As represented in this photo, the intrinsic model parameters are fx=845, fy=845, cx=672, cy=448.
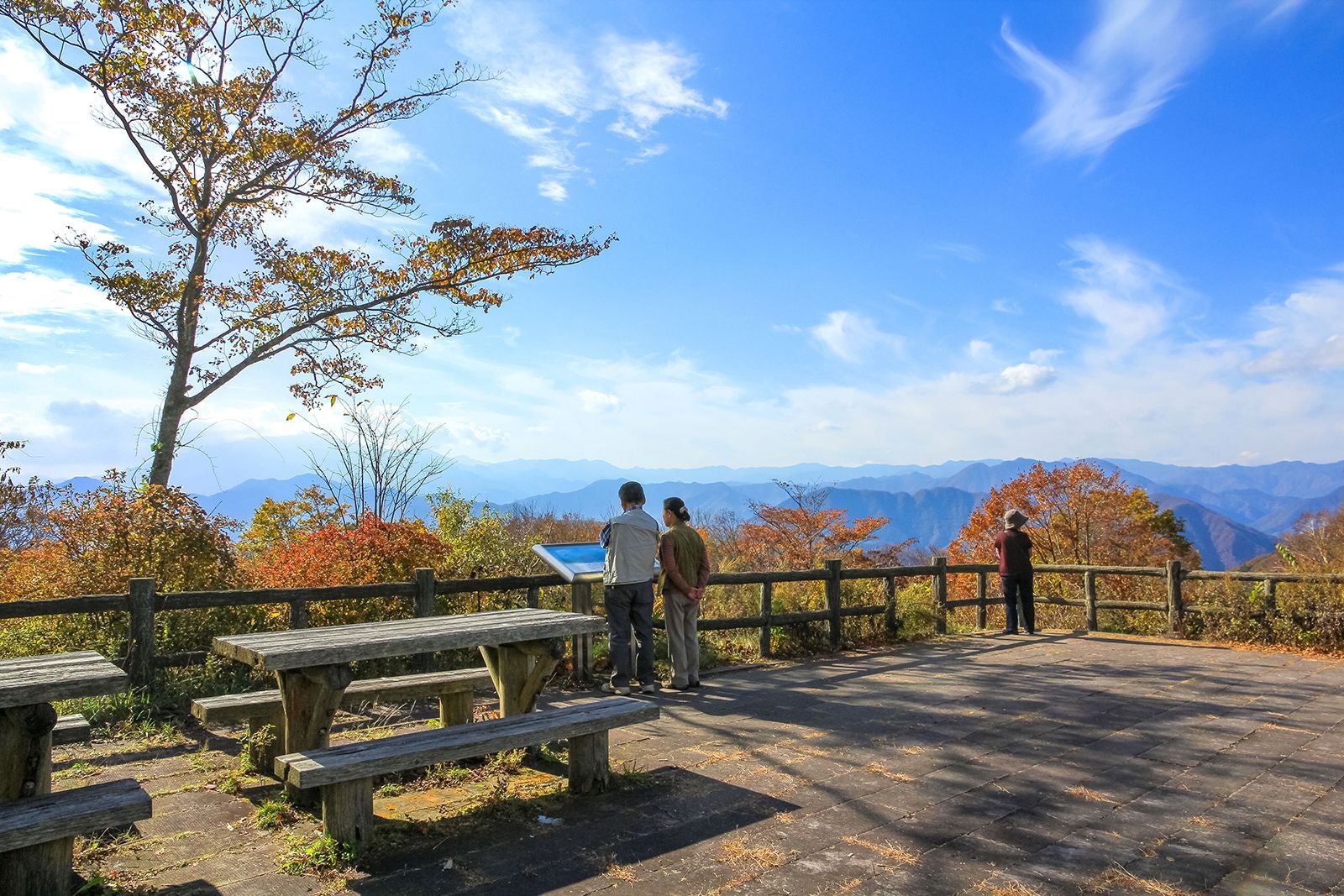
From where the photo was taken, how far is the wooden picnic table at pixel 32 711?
128 inches

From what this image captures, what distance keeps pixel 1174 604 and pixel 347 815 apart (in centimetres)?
1149

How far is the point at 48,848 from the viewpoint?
10.4 feet

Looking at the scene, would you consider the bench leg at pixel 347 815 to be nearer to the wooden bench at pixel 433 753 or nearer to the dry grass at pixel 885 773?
the wooden bench at pixel 433 753

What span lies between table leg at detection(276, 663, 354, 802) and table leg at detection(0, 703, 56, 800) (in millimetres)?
999

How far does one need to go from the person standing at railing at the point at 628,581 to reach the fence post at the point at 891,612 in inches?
188

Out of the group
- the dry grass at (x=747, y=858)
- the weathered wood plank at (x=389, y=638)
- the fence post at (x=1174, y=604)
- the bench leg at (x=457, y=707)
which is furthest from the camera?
the fence post at (x=1174, y=604)

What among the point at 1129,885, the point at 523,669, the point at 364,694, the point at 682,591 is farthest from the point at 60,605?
the point at 1129,885

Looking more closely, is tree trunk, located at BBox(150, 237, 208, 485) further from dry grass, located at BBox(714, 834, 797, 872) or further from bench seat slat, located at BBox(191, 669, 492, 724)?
dry grass, located at BBox(714, 834, 797, 872)

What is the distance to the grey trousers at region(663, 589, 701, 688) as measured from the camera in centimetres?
779

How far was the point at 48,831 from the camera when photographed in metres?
3.05

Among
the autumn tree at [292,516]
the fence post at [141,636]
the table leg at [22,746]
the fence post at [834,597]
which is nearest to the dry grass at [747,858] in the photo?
the table leg at [22,746]

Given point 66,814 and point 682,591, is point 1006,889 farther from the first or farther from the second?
point 682,591

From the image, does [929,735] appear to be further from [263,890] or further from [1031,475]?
[1031,475]

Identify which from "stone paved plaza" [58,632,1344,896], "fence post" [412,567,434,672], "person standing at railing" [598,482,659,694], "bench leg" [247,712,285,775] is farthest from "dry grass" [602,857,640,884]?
"fence post" [412,567,434,672]
